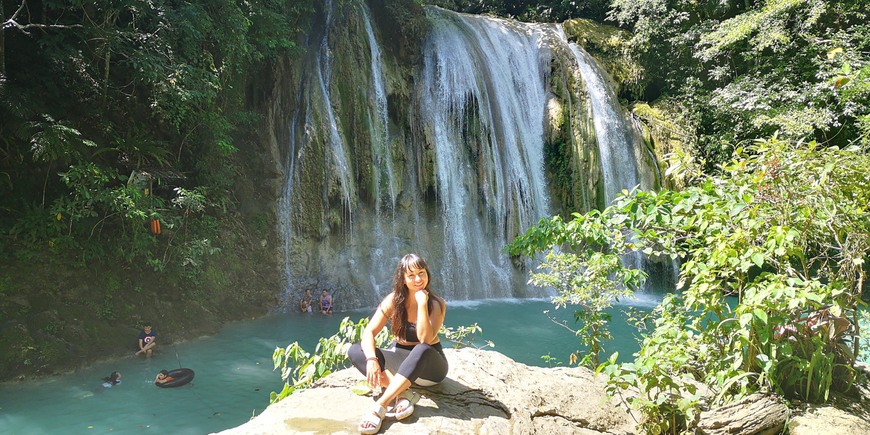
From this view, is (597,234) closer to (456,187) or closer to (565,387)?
(565,387)

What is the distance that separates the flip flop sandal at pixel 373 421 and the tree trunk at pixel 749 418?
166 cm

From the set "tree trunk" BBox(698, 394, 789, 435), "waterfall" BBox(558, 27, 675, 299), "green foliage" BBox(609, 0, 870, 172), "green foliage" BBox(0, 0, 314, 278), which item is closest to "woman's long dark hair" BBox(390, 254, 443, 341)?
"tree trunk" BBox(698, 394, 789, 435)

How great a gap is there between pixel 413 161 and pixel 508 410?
30.9 feet

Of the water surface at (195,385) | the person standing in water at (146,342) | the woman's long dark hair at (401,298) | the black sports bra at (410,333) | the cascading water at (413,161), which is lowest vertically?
the water surface at (195,385)

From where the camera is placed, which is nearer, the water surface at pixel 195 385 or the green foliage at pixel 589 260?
the green foliage at pixel 589 260

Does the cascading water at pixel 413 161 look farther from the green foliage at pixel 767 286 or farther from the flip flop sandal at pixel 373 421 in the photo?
the green foliage at pixel 767 286

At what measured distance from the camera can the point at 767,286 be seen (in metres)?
2.45

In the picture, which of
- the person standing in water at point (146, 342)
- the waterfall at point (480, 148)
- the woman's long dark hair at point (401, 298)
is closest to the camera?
the woman's long dark hair at point (401, 298)

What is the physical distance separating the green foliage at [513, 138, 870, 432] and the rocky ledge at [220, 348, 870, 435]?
14cm

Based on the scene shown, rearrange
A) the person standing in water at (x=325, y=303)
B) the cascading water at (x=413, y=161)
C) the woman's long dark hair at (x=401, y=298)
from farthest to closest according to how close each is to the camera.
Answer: the cascading water at (x=413, y=161)
the person standing in water at (x=325, y=303)
the woman's long dark hair at (x=401, y=298)

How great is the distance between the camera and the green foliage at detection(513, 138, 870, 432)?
2.56m

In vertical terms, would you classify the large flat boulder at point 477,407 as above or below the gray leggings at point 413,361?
below

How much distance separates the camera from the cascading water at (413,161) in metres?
10.8

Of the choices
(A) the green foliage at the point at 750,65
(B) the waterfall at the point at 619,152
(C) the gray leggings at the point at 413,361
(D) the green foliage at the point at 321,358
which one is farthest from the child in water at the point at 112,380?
(B) the waterfall at the point at 619,152
